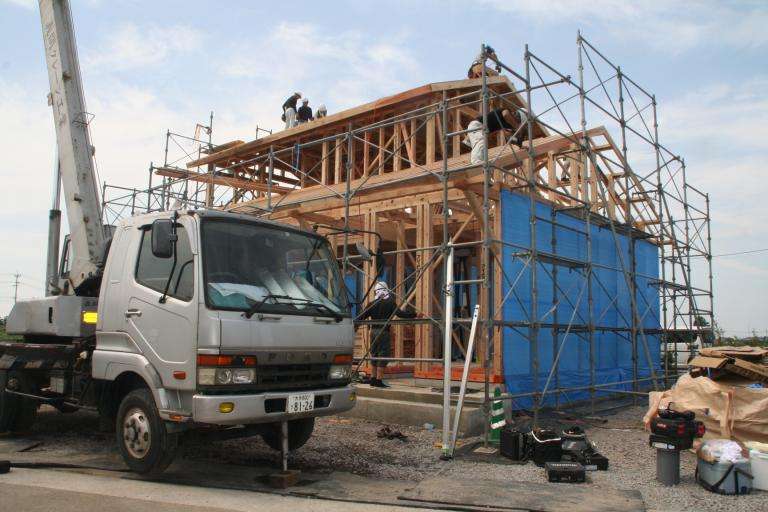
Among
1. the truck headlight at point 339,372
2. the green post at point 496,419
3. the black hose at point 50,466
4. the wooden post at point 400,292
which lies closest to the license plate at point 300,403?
the truck headlight at point 339,372

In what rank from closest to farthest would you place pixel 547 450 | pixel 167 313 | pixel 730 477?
pixel 167 313 < pixel 730 477 < pixel 547 450

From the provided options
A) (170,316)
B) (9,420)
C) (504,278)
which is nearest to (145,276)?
(170,316)

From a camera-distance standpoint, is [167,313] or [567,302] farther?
[567,302]

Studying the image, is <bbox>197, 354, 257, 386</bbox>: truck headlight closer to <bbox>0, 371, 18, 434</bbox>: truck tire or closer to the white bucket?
<bbox>0, 371, 18, 434</bbox>: truck tire

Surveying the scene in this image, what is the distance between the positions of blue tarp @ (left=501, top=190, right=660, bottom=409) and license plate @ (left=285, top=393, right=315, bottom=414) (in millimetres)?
3782

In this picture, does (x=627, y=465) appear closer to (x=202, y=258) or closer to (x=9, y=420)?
(x=202, y=258)

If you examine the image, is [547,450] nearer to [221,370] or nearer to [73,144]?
[221,370]

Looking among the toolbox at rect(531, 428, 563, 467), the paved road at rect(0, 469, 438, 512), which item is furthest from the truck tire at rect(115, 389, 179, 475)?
the toolbox at rect(531, 428, 563, 467)

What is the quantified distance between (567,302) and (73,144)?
7.83 metres

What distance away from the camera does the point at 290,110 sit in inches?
658

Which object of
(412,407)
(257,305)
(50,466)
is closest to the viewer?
(257,305)

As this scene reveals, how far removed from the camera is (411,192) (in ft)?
30.9

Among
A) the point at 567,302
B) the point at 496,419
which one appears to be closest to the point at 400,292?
the point at 567,302

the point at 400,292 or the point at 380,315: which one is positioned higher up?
the point at 400,292
